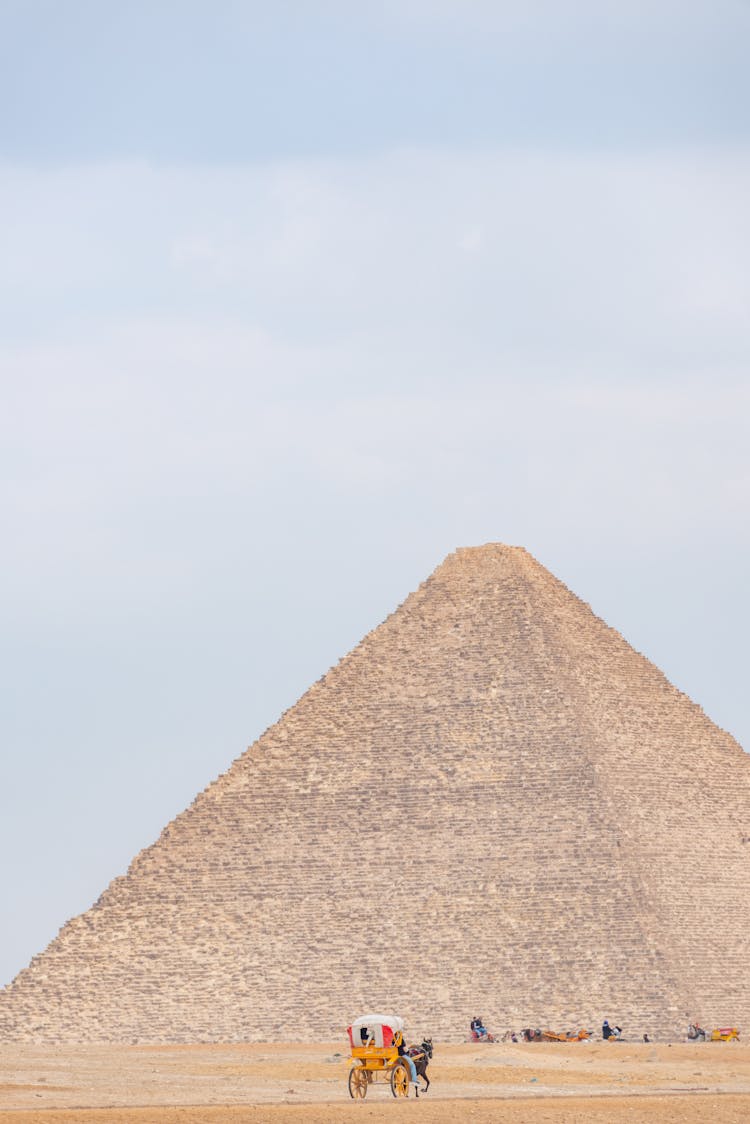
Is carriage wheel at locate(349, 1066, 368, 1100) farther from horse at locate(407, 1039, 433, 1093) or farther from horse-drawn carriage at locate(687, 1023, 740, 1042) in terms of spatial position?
horse-drawn carriage at locate(687, 1023, 740, 1042)

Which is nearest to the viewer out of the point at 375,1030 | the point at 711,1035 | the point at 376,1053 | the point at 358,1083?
the point at 358,1083

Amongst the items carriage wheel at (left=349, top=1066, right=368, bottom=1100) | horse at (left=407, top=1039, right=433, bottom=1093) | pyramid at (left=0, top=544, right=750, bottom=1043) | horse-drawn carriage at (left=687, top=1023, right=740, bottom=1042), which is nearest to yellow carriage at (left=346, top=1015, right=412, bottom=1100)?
carriage wheel at (left=349, top=1066, right=368, bottom=1100)

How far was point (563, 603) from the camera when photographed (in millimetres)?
85750

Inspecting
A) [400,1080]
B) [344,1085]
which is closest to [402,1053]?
[400,1080]

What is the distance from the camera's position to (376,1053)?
5031cm

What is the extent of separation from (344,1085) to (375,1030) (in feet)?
14.1

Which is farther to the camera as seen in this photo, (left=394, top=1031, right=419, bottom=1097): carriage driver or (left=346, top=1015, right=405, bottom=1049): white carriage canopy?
(left=346, top=1015, right=405, bottom=1049): white carriage canopy

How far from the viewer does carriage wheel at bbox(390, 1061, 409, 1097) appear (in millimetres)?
49438

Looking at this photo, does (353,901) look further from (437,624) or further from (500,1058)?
(500,1058)

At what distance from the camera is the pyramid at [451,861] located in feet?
244

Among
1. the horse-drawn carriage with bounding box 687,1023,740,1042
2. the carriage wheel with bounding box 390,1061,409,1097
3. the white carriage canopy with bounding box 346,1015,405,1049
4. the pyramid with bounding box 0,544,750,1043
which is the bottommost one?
the carriage wheel with bounding box 390,1061,409,1097

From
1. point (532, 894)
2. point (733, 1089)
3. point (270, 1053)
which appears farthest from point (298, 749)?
point (733, 1089)

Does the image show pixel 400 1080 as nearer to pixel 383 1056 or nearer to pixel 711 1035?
pixel 383 1056

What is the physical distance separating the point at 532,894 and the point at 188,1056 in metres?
11.6
